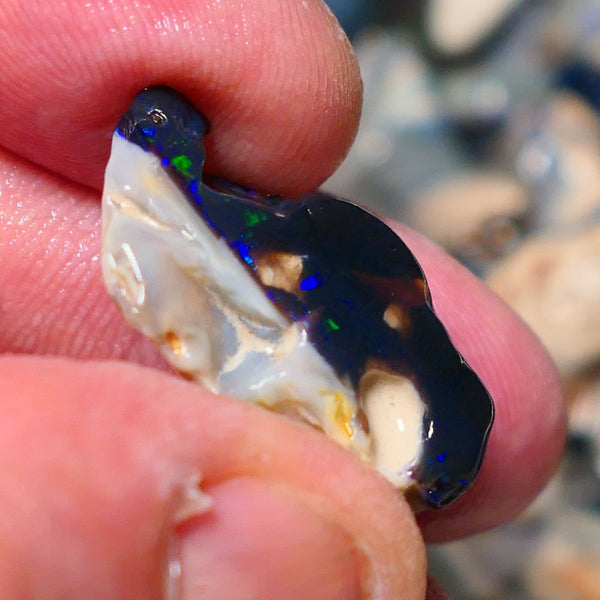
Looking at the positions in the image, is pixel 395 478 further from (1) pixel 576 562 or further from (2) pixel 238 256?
(1) pixel 576 562

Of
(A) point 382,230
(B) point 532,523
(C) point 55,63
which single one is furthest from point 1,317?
(B) point 532,523

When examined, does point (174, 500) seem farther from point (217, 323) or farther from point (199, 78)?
point (199, 78)

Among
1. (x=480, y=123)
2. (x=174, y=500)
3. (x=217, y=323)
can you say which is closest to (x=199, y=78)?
(x=217, y=323)

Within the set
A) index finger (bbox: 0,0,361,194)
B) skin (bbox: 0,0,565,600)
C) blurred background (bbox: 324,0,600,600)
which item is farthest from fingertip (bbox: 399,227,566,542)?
blurred background (bbox: 324,0,600,600)

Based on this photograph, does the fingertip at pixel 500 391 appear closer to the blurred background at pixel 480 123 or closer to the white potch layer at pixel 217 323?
the white potch layer at pixel 217 323

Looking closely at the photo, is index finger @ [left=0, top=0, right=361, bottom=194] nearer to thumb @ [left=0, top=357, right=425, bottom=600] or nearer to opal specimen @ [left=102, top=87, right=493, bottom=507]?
opal specimen @ [left=102, top=87, right=493, bottom=507]

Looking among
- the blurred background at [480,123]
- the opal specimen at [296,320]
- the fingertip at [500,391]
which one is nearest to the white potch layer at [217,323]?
the opal specimen at [296,320]

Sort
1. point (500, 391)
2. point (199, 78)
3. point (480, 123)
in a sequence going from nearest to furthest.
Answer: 1. point (199, 78)
2. point (500, 391)
3. point (480, 123)
